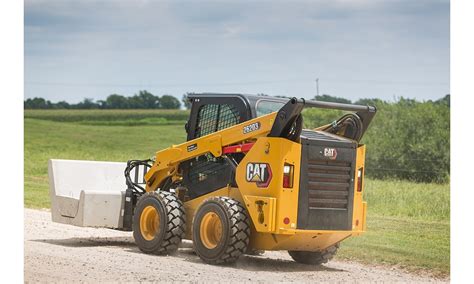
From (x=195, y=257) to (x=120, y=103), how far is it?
7.93 m

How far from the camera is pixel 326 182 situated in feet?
28.3

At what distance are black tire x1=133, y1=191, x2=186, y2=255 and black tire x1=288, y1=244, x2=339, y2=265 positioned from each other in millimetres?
1172

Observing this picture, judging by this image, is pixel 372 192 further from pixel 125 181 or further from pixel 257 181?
pixel 257 181

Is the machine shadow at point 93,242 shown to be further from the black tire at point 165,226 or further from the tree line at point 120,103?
the tree line at point 120,103

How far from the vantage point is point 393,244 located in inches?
435

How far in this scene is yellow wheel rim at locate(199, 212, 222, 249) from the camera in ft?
28.7

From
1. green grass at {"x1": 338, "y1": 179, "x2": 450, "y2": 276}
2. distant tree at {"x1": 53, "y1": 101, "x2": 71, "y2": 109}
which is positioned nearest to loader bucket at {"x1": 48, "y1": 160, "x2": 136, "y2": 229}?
green grass at {"x1": 338, "y1": 179, "x2": 450, "y2": 276}

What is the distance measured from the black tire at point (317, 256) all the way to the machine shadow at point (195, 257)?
0.07 meters

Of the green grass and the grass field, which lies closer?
the green grass

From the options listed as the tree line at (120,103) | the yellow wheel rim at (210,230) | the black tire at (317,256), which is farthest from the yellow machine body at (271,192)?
the tree line at (120,103)

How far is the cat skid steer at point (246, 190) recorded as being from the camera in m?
8.42

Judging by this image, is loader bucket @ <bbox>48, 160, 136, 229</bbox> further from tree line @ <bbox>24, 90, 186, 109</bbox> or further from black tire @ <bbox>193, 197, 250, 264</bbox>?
tree line @ <bbox>24, 90, 186, 109</bbox>
